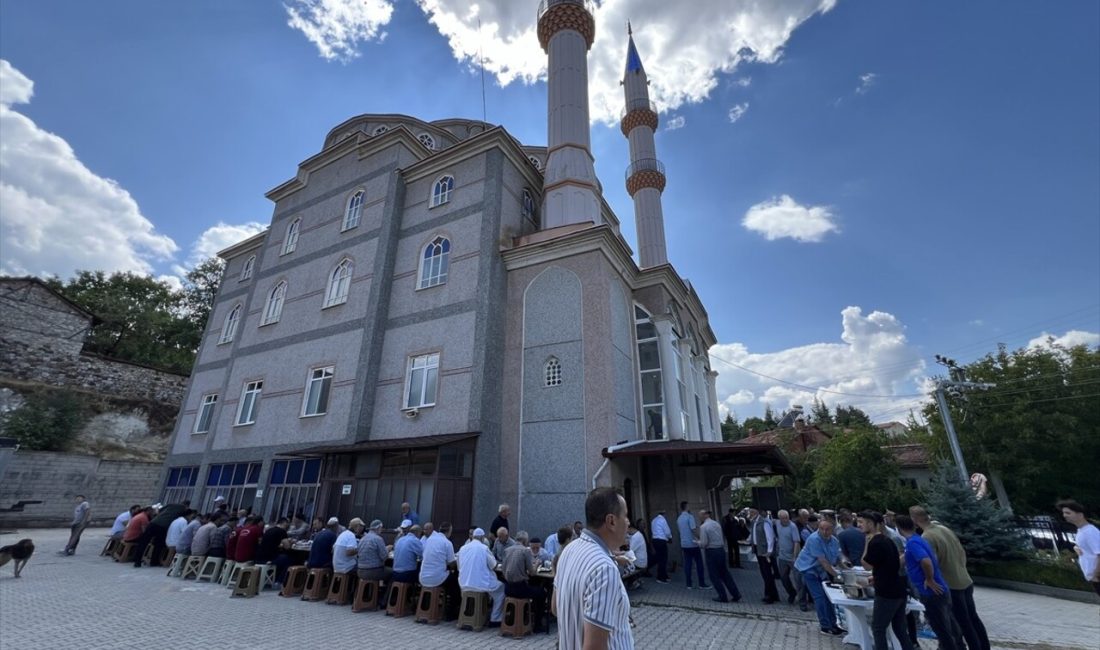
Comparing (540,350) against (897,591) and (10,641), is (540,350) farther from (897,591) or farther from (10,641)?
(10,641)

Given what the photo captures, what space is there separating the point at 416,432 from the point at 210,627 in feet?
22.2

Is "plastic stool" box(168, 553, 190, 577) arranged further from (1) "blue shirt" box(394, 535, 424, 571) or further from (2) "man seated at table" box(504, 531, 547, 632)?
(2) "man seated at table" box(504, 531, 547, 632)

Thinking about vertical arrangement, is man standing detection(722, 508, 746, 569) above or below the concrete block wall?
below

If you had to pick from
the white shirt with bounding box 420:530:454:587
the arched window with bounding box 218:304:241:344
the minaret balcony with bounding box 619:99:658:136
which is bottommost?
the white shirt with bounding box 420:530:454:587

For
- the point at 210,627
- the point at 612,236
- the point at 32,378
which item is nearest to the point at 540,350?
the point at 612,236

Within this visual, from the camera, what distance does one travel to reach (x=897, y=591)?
17.7 ft

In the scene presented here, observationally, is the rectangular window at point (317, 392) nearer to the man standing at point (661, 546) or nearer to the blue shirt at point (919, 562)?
the man standing at point (661, 546)

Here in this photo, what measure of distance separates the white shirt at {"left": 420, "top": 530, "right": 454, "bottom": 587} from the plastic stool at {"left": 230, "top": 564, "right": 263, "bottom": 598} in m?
4.40

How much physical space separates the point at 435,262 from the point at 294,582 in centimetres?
991

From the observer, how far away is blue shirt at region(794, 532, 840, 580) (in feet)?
24.0

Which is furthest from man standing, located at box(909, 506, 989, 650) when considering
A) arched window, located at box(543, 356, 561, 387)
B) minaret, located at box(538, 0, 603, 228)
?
minaret, located at box(538, 0, 603, 228)

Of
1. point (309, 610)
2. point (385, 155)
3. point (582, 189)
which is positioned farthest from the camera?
point (385, 155)

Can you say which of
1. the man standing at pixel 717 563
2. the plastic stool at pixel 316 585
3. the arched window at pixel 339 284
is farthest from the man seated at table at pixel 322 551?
the arched window at pixel 339 284

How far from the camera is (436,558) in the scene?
8.00m
